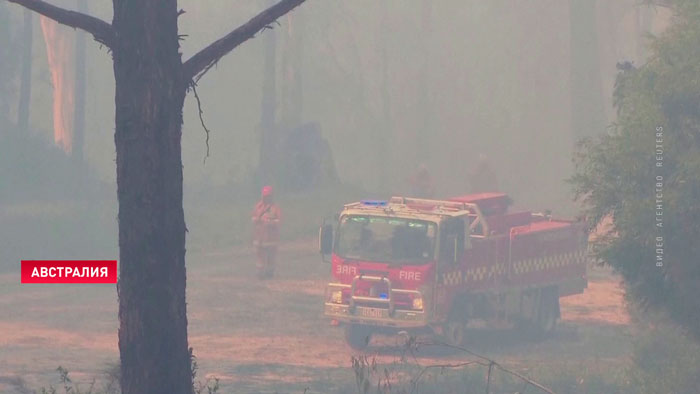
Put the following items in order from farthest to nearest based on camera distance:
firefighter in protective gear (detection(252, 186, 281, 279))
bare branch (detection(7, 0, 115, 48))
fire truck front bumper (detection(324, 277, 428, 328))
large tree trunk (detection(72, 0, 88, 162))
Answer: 1. large tree trunk (detection(72, 0, 88, 162))
2. firefighter in protective gear (detection(252, 186, 281, 279))
3. fire truck front bumper (detection(324, 277, 428, 328))
4. bare branch (detection(7, 0, 115, 48))

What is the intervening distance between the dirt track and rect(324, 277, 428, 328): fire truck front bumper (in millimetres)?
476

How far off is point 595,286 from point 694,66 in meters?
13.3

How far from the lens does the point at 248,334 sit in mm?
19141

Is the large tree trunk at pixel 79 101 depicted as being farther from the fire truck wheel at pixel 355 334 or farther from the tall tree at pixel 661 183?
the tall tree at pixel 661 183

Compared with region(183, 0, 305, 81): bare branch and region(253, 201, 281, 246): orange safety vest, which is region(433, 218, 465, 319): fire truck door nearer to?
region(253, 201, 281, 246): orange safety vest

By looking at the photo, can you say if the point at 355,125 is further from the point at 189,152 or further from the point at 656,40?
the point at 656,40

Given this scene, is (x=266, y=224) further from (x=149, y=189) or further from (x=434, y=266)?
(x=149, y=189)

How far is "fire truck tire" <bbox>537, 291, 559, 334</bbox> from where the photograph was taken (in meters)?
19.7

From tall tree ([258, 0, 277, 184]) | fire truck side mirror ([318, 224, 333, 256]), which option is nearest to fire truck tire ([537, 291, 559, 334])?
fire truck side mirror ([318, 224, 333, 256])

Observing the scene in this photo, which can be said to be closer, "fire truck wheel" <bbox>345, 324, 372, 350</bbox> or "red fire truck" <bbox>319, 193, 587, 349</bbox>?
"red fire truck" <bbox>319, 193, 587, 349</bbox>

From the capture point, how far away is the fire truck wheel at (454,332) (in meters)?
17.9

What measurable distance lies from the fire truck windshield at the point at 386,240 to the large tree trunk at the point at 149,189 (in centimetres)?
1170

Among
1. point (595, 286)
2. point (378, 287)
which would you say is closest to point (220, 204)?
point (595, 286)

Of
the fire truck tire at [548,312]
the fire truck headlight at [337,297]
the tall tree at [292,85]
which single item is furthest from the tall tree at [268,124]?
the fire truck headlight at [337,297]
